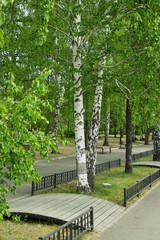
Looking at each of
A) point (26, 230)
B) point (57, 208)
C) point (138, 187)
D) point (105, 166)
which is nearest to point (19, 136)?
point (26, 230)

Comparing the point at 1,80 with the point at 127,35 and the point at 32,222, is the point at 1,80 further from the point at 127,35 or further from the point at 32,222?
the point at 32,222

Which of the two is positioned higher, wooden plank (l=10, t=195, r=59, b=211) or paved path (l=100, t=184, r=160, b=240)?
wooden plank (l=10, t=195, r=59, b=211)

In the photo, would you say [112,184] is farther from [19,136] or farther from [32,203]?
[19,136]

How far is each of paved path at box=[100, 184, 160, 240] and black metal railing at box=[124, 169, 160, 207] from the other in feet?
1.26

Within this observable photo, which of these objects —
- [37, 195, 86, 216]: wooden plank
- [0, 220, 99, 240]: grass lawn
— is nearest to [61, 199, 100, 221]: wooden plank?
[37, 195, 86, 216]: wooden plank

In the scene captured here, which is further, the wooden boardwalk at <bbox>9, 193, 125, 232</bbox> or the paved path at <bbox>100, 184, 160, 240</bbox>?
the wooden boardwalk at <bbox>9, 193, 125, 232</bbox>

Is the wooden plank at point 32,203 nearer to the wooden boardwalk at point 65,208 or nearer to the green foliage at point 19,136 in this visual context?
the wooden boardwalk at point 65,208

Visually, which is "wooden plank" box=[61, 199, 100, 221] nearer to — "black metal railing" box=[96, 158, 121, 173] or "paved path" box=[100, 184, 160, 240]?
"paved path" box=[100, 184, 160, 240]

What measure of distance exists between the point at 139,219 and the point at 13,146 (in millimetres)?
6096

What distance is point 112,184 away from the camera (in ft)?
→ 43.0

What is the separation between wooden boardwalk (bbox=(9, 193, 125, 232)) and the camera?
775 centimetres

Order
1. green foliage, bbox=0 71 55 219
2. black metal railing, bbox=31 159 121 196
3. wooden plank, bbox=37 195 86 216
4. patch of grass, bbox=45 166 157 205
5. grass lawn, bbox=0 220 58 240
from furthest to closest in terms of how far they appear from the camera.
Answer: black metal railing, bbox=31 159 121 196 < patch of grass, bbox=45 166 157 205 < wooden plank, bbox=37 195 86 216 < grass lawn, bbox=0 220 58 240 < green foliage, bbox=0 71 55 219

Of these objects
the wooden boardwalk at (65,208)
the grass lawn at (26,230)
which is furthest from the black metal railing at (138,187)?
the grass lawn at (26,230)

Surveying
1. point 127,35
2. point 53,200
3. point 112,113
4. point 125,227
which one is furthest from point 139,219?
point 112,113
